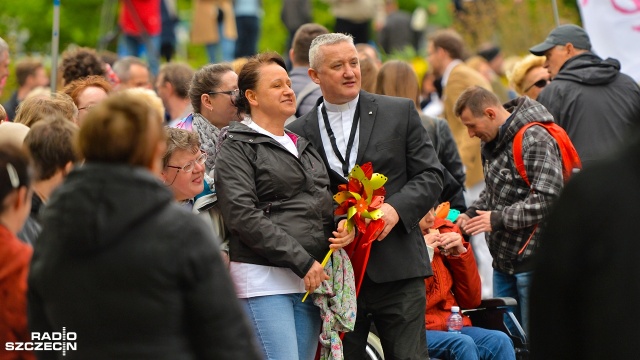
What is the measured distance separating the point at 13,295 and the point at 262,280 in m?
2.04

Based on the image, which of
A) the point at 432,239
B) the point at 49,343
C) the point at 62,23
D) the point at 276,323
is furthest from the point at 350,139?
the point at 62,23

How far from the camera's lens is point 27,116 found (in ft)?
20.5

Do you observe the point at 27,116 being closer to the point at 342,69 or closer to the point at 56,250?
the point at 342,69

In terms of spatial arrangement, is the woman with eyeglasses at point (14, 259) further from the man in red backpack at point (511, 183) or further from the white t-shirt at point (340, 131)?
the man in red backpack at point (511, 183)

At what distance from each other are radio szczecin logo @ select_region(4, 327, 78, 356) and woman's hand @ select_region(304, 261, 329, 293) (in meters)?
2.04

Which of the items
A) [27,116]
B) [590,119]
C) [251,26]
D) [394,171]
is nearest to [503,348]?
[394,171]

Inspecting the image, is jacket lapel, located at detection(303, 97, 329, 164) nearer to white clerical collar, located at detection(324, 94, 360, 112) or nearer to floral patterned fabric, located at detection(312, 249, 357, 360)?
white clerical collar, located at detection(324, 94, 360, 112)

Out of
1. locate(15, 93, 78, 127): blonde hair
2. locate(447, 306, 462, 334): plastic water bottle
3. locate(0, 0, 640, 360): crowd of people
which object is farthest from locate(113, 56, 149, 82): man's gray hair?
locate(447, 306, 462, 334): plastic water bottle

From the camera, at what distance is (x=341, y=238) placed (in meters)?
6.00

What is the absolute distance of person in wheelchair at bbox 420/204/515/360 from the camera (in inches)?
278

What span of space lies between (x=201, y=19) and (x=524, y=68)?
22.0ft

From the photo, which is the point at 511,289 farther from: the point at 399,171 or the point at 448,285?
the point at 399,171

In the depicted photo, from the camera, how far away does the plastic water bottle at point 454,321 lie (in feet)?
23.6

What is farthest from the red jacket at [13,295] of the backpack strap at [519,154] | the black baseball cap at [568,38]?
the black baseball cap at [568,38]
